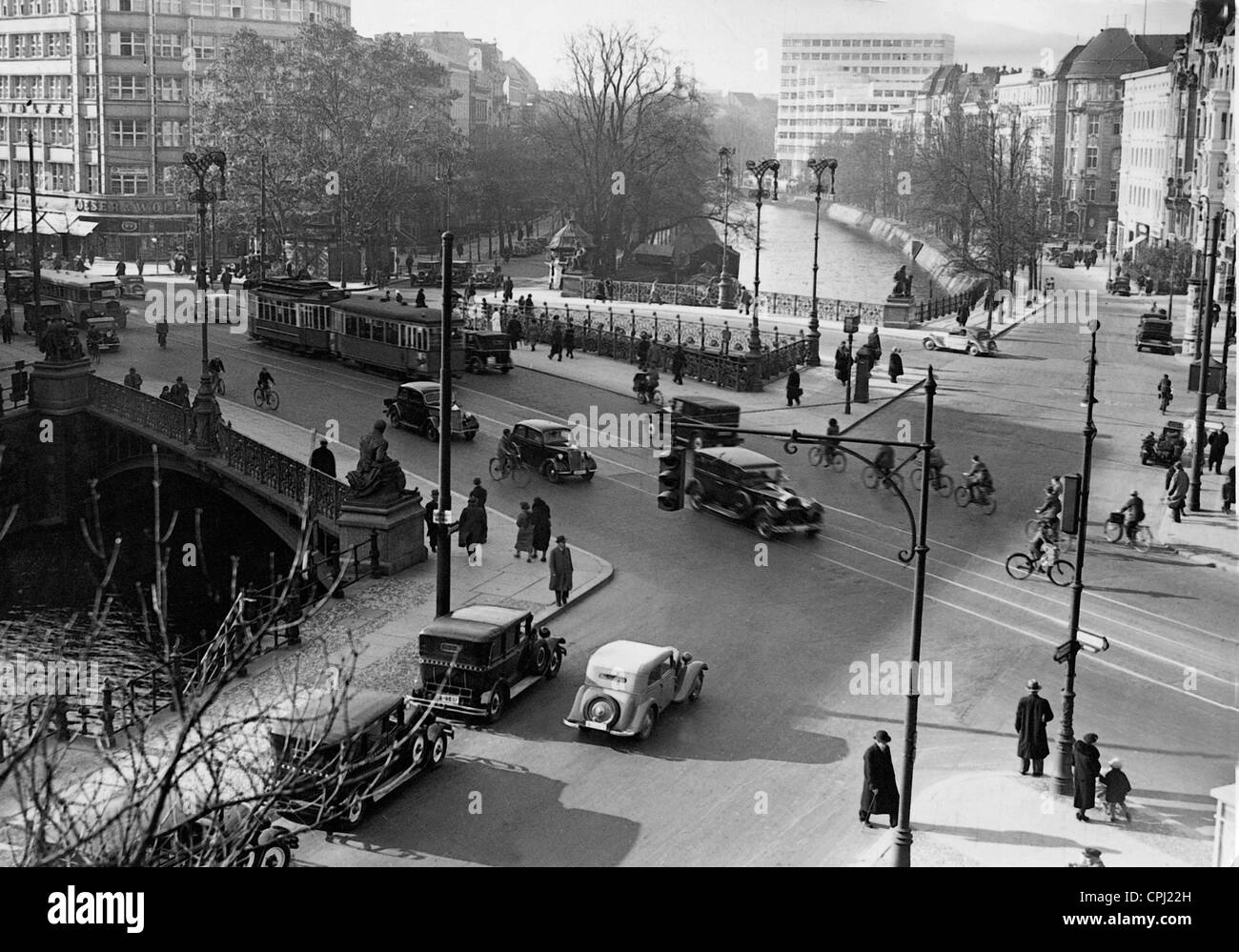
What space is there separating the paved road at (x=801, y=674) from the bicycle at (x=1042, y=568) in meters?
0.38

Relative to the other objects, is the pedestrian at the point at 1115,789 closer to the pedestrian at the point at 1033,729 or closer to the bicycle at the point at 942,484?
the pedestrian at the point at 1033,729

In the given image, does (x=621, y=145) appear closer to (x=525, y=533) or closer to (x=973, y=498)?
(x=973, y=498)

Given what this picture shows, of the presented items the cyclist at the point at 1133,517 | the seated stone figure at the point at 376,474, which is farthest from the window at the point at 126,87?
the cyclist at the point at 1133,517

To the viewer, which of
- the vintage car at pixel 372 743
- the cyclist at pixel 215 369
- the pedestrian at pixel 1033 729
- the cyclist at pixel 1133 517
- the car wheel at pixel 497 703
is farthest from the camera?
the cyclist at pixel 215 369

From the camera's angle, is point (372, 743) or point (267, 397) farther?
point (267, 397)

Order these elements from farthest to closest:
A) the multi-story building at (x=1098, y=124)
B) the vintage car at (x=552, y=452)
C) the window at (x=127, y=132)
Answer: the multi-story building at (x=1098, y=124)
the window at (x=127, y=132)
the vintage car at (x=552, y=452)

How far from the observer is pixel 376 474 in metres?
28.6

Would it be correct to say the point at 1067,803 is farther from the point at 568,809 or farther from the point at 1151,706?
the point at 568,809

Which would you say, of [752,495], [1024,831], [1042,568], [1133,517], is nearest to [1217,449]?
[1133,517]

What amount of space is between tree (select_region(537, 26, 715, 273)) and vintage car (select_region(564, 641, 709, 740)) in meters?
68.0

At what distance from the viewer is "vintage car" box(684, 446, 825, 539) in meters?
31.0

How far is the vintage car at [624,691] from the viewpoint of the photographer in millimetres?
20375

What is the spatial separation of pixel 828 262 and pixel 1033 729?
9858cm
